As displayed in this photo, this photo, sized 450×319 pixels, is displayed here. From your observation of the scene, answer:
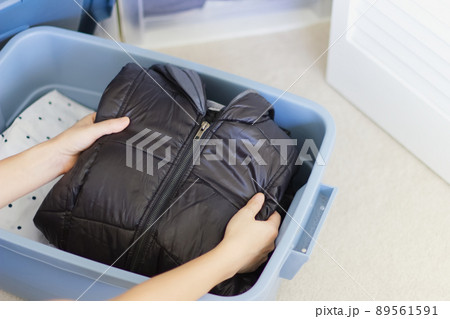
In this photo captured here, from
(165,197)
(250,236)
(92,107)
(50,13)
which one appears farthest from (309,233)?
(50,13)

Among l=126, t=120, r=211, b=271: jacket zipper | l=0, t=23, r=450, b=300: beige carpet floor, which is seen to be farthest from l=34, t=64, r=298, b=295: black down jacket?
l=0, t=23, r=450, b=300: beige carpet floor

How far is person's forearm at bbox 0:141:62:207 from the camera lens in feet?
3.06

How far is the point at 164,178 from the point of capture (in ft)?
3.08

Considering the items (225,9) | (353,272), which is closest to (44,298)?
(353,272)

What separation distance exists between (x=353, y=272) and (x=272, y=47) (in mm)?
597

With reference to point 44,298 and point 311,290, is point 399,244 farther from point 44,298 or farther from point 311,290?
point 44,298

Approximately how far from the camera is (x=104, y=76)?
3.81 feet

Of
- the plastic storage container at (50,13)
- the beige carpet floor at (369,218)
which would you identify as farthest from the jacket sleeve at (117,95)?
the beige carpet floor at (369,218)

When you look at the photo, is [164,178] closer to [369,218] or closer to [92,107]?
[92,107]

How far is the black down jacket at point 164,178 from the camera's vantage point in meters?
0.89

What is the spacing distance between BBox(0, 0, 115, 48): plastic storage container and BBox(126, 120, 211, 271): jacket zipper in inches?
17.0

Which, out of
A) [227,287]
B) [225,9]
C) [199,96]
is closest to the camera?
[227,287]

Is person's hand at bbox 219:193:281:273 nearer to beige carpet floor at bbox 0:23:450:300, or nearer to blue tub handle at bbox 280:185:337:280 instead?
blue tub handle at bbox 280:185:337:280

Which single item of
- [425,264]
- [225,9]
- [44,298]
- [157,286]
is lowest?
[425,264]
